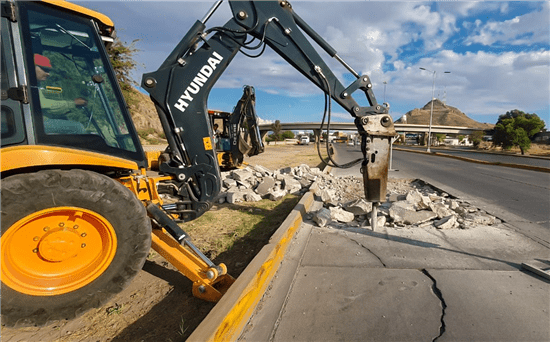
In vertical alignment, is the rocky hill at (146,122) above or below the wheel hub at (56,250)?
above

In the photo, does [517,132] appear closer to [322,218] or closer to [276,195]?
[276,195]

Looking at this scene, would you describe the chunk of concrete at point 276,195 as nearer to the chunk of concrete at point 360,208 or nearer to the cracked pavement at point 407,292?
the chunk of concrete at point 360,208

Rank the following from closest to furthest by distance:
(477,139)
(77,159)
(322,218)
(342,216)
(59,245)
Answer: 1. (59,245)
2. (77,159)
3. (322,218)
4. (342,216)
5. (477,139)

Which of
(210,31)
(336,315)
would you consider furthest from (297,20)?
(336,315)

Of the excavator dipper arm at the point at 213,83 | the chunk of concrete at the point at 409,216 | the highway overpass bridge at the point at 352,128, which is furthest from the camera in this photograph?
the highway overpass bridge at the point at 352,128

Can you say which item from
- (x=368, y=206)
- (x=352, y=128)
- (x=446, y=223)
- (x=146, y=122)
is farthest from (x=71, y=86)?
(x=352, y=128)

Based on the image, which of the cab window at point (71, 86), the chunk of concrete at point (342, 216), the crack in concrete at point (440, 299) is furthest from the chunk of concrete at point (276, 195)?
the cab window at point (71, 86)

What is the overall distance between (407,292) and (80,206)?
327cm

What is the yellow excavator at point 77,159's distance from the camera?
87.9 inches

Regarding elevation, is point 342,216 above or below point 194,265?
below

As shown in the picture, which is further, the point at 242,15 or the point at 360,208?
the point at 360,208

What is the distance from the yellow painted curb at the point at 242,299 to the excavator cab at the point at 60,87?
5.81ft

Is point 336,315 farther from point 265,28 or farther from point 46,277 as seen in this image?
point 265,28

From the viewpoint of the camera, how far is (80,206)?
2.36 m
